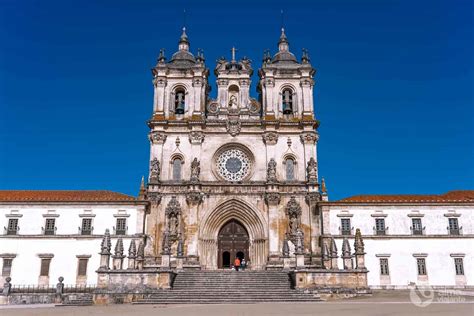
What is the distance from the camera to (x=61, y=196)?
1554 inches

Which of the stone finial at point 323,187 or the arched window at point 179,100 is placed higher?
the arched window at point 179,100

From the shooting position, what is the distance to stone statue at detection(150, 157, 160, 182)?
38344 mm

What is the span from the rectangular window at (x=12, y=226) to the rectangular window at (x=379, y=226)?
94.6 feet

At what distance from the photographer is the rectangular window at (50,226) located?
120 ft

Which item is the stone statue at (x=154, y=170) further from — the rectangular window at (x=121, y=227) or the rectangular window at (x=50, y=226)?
the rectangular window at (x=50, y=226)

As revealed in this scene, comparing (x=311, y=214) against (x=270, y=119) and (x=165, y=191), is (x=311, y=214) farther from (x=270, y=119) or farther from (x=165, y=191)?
(x=165, y=191)

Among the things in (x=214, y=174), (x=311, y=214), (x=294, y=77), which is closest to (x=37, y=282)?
(x=214, y=174)

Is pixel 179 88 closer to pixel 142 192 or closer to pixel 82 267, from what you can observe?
pixel 142 192

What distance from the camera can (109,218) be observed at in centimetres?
3728

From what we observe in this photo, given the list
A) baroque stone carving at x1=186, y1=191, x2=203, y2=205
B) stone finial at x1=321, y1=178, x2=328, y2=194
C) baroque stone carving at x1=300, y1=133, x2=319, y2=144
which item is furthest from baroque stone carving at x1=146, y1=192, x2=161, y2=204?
stone finial at x1=321, y1=178, x2=328, y2=194

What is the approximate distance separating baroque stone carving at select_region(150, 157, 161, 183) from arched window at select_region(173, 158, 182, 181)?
1442 mm

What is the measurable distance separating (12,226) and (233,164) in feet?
61.2

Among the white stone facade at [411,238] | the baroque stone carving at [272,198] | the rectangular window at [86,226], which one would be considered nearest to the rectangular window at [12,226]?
the rectangular window at [86,226]

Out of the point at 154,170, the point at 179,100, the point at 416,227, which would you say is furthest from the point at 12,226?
the point at 416,227
